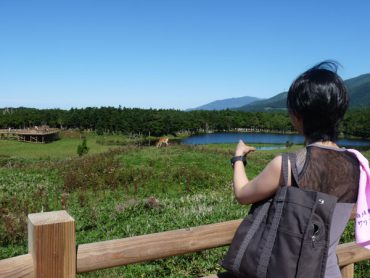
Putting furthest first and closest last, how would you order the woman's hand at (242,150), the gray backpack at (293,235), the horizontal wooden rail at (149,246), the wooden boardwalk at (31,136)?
the wooden boardwalk at (31,136), the woman's hand at (242,150), the horizontal wooden rail at (149,246), the gray backpack at (293,235)

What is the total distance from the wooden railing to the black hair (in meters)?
0.91

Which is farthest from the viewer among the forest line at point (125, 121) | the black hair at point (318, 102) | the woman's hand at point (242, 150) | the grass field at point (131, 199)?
the forest line at point (125, 121)

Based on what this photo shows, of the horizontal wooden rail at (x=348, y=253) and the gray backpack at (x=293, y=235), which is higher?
the gray backpack at (x=293, y=235)

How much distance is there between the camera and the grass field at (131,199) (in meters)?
6.13

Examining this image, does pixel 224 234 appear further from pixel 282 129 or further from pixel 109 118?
pixel 282 129

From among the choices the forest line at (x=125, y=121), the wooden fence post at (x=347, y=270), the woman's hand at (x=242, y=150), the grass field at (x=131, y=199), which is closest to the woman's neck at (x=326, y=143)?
the woman's hand at (x=242, y=150)

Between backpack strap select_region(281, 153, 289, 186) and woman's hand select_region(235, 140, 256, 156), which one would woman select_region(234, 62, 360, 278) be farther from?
woman's hand select_region(235, 140, 256, 156)

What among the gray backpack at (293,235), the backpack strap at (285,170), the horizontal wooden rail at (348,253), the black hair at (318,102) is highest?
the black hair at (318,102)

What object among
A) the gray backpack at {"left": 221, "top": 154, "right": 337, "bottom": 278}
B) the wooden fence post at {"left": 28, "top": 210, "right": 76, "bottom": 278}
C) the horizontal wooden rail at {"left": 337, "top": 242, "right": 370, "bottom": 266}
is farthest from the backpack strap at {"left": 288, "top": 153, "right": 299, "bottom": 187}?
the horizontal wooden rail at {"left": 337, "top": 242, "right": 370, "bottom": 266}

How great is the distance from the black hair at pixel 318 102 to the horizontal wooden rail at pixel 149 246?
91 cm

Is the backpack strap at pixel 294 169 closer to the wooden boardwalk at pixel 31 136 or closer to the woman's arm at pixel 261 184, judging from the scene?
the woman's arm at pixel 261 184

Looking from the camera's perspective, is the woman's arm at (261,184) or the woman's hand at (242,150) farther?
the woman's hand at (242,150)

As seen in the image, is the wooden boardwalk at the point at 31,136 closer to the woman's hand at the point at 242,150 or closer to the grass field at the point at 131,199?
the grass field at the point at 131,199

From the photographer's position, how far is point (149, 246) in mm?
2576
